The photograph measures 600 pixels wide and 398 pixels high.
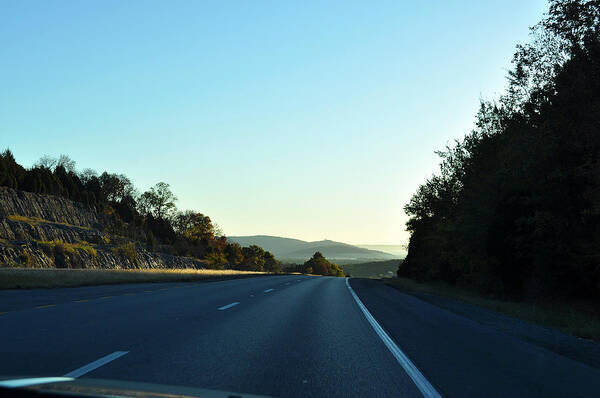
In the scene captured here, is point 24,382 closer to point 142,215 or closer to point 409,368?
point 409,368

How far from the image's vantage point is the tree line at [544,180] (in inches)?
685

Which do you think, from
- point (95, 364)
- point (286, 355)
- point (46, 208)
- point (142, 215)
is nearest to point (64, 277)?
point (286, 355)

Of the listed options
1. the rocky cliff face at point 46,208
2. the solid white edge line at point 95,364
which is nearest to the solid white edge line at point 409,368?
the solid white edge line at point 95,364

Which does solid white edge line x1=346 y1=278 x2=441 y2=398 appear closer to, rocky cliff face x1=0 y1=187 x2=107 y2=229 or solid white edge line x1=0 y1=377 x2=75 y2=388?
solid white edge line x1=0 y1=377 x2=75 y2=388

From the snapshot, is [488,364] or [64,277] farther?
[64,277]

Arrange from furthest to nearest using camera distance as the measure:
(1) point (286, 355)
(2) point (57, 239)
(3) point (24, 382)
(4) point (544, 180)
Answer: (2) point (57, 239) < (4) point (544, 180) < (1) point (286, 355) < (3) point (24, 382)

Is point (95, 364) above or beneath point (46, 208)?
beneath

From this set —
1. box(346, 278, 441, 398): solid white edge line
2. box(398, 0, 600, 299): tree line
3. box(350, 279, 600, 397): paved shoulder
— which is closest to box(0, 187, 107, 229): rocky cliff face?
box(398, 0, 600, 299): tree line

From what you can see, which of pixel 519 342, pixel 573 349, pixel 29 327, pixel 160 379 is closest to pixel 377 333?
pixel 519 342

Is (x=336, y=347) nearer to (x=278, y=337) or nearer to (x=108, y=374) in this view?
(x=278, y=337)

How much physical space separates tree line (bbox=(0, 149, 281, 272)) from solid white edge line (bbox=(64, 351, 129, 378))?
8929cm

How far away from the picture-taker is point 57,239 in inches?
2522

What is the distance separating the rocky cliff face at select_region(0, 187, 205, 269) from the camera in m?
52.5

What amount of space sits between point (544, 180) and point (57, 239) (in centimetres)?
6014
